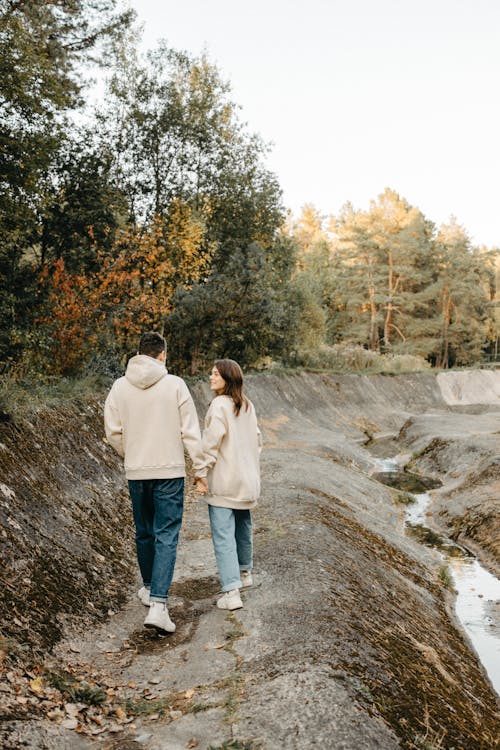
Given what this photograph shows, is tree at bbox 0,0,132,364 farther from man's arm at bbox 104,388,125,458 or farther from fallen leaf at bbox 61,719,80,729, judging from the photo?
fallen leaf at bbox 61,719,80,729

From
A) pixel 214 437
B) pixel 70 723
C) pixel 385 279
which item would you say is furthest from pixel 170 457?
pixel 385 279

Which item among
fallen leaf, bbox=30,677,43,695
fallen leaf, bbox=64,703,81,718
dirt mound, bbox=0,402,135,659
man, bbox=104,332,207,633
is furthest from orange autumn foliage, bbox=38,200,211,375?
fallen leaf, bbox=64,703,81,718

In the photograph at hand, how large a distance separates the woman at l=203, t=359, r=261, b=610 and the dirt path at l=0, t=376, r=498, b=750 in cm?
40

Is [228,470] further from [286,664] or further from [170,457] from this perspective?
[286,664]

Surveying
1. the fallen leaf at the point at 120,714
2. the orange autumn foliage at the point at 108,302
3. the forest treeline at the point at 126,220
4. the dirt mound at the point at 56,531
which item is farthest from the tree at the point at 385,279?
the fallen leaf at the point at 120,714

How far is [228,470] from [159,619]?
137 centimetres

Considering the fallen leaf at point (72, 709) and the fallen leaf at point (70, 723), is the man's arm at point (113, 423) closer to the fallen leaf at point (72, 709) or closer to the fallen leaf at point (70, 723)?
the fallen leaf at point (72, 709)

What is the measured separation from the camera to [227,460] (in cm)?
589

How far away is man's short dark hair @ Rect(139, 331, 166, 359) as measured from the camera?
5719 mm

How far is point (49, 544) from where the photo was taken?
246 inches

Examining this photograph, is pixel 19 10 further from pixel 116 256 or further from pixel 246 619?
pixel 246 619

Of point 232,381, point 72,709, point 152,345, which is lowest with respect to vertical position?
point 72,709

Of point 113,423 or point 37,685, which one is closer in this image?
point 37,685

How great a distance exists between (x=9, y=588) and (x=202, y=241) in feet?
60.4
